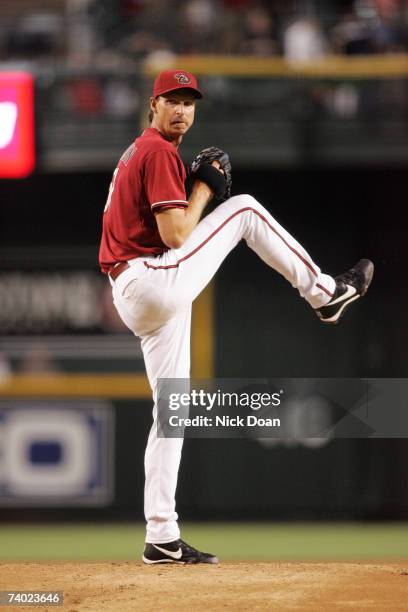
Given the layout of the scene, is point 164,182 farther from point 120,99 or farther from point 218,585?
point 120,99

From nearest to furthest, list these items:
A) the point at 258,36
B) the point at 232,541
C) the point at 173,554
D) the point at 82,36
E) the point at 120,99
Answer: the point at 173,554
the point at 232,541
the point at 120,99
the point at 258,36
the point at 82,36

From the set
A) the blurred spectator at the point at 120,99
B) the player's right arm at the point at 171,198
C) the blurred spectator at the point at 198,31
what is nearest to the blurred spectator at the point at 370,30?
the blurred spectator at the point at 198,31

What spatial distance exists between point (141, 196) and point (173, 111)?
1.09 feet

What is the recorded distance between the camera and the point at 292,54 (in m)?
7.85

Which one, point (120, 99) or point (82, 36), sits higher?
point (82, 36)

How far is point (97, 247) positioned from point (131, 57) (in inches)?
52.2

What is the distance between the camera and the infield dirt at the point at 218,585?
154 inches

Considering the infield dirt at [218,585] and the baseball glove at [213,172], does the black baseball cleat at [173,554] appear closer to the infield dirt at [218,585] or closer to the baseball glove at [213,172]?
the infield dirt at [218,585]

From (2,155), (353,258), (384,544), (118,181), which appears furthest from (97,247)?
(118,181)

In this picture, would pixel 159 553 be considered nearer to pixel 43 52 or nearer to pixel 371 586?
pixel 371 586

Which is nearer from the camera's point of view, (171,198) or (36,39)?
(171,198)

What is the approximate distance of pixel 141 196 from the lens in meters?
4.23

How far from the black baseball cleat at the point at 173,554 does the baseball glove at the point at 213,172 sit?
1350 millimetres

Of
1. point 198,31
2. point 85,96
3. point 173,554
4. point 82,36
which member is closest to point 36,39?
point 82,36
